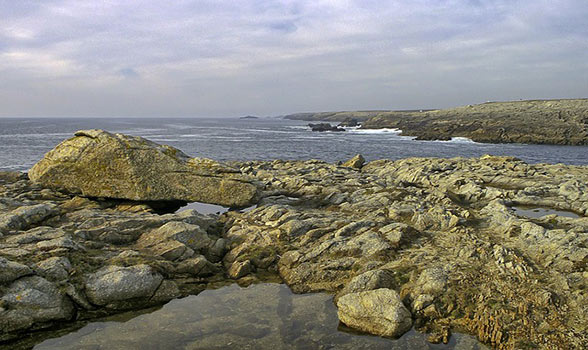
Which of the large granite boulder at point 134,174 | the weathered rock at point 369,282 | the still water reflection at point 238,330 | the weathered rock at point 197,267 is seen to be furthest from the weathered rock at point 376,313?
the large granite boulder at point 134,174

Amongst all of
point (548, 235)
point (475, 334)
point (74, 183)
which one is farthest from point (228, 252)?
point (548, 235)

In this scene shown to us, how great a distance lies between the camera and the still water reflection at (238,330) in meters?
9.23

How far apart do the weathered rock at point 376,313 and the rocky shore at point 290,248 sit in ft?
0.12

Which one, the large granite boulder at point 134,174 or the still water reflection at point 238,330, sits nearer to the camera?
the still water reflection at point 238,330

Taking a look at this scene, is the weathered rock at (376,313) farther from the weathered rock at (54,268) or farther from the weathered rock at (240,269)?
the weathered rock at (54,268)

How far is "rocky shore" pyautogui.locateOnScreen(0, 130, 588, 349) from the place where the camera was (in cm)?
996

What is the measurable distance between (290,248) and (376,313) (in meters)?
5.05

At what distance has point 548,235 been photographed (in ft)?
44.7

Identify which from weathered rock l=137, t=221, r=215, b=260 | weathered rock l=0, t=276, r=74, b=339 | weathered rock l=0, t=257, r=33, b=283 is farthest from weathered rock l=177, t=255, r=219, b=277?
weathered rock l=0, t=257, r=33, b=283

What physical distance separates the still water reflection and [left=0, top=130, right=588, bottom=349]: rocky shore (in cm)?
49

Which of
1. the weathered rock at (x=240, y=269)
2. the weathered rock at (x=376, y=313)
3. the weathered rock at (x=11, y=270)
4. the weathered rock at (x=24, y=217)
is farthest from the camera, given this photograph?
the weathered rock at (x=24, y=217)

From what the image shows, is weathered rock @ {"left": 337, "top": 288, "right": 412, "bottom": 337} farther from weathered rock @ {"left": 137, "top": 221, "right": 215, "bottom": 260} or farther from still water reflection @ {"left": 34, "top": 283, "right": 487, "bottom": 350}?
weathered rock @ {"left": 137, "top": 221, "right": 215, "bottom": 260}

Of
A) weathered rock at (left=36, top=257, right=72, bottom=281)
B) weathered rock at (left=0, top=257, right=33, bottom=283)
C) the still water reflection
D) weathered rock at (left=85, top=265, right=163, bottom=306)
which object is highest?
weathered rock at (left=0, top=257, right=33, bottom=283)

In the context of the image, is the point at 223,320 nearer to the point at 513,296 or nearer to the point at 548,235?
the point at 513,296
